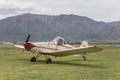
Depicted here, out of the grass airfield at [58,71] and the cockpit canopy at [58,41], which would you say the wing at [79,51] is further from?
the cockpit canopy at [58,41]

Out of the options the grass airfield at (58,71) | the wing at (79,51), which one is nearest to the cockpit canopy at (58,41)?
the wing at (79,51)

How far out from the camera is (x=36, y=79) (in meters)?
15.3

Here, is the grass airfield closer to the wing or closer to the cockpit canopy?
the wing

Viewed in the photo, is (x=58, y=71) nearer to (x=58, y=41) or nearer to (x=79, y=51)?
(x=79, y=51)

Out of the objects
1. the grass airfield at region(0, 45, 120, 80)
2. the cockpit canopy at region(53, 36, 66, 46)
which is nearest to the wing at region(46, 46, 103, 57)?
the grass airfield at region(0, 45, 120, 80)

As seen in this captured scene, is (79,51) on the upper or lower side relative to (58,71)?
upper

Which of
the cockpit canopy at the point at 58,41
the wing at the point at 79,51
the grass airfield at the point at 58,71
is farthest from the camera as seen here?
the cockpit canopy at the point at 58,41

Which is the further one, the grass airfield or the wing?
the wing

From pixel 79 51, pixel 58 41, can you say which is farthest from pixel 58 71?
pixel 58 41

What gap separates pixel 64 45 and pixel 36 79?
480 inches

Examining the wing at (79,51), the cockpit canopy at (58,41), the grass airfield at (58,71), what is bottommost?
the grass airfield at (58,71)

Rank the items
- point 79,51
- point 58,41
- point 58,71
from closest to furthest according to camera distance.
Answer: point 58,71 → point 79,51 → point 58,41

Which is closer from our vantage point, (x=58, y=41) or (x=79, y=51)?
(x=79, y=51)

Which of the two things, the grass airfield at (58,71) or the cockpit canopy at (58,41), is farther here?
the cockpit canopy at (58,41)
